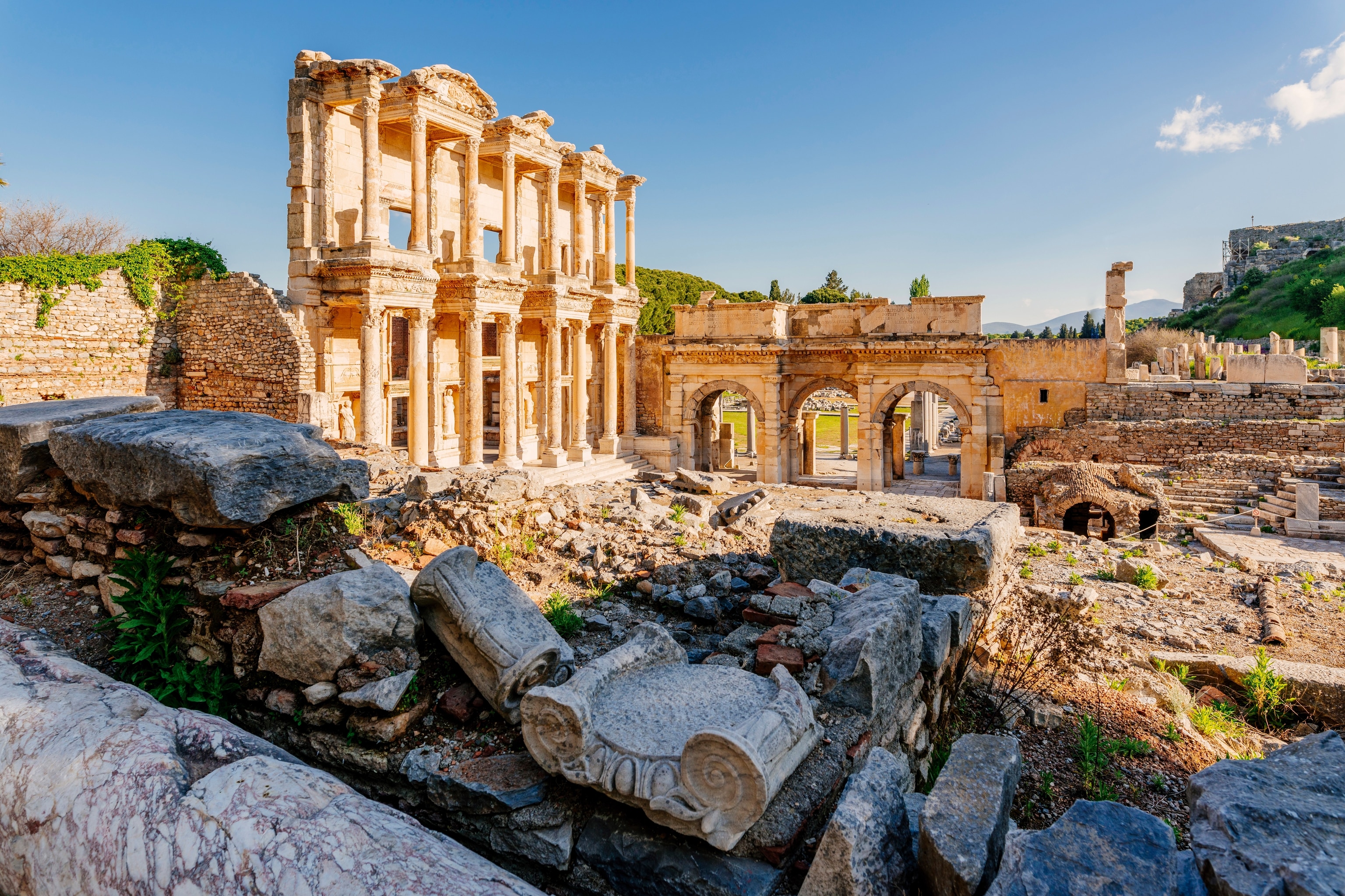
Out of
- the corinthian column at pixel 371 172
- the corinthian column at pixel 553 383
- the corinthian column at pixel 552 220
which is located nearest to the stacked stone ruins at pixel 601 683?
the corinthian column at pixel 371 172

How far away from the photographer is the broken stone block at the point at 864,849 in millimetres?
2711

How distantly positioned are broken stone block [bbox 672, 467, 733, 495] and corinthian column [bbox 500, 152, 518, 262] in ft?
25.4

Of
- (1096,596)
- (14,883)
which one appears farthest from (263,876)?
(1096,596)

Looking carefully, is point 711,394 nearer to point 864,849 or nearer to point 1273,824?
point 864,849

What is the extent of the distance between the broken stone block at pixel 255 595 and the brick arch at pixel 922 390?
20.9 m

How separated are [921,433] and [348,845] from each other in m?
33.1

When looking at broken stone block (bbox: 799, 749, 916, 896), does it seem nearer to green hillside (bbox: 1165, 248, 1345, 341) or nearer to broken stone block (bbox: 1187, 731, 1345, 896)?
broken stone block (bbox: 1187, 731, 1345, 896)

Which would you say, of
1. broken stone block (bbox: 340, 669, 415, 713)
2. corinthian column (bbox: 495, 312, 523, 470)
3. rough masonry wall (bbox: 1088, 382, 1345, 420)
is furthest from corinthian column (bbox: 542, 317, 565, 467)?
broken stone block (bbox: 340, 669, 415, 713)

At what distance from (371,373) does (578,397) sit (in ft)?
25.1

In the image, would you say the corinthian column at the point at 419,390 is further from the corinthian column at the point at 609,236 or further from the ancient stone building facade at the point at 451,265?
the corinthian column at the point at 609,236

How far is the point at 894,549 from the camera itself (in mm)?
7020

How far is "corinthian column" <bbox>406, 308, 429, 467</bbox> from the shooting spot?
17938 mm

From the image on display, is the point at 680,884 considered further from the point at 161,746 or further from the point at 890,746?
the point at 161,746

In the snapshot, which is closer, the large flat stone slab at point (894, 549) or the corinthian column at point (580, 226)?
the large flat stone slab at point (894, 549)
